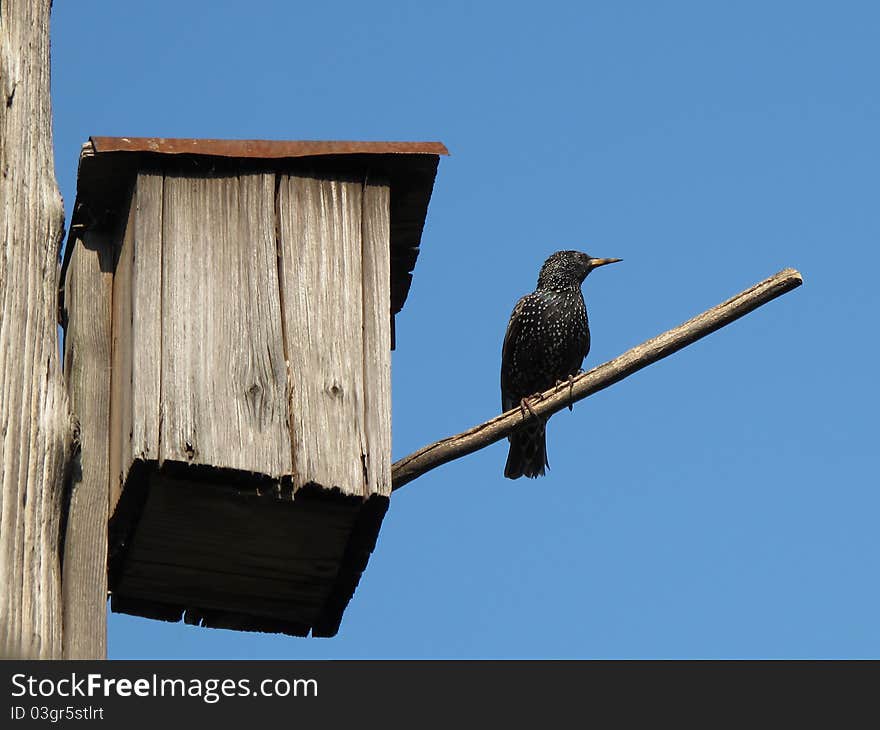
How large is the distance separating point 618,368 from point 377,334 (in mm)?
778

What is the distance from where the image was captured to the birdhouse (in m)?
5.14

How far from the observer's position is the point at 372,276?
18.3 ft

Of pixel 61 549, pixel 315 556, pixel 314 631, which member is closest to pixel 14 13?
pixel 61 549

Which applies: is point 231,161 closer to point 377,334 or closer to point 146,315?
point 146,315

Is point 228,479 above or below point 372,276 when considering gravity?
below

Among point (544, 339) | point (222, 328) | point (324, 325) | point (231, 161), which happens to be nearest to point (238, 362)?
point (222, 328)

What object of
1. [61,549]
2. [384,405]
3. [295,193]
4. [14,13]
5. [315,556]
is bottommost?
[61,549]

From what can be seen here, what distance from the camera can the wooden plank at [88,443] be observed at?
4.34 m

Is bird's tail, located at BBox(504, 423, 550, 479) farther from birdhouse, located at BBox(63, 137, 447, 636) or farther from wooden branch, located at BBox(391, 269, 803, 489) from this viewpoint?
wooden branch, located at BBox(391, 269, 803, 489)

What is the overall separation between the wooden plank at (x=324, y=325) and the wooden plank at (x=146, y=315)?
0.40 m

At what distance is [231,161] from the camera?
18.3 feet

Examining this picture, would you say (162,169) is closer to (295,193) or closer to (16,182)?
(295,193)
